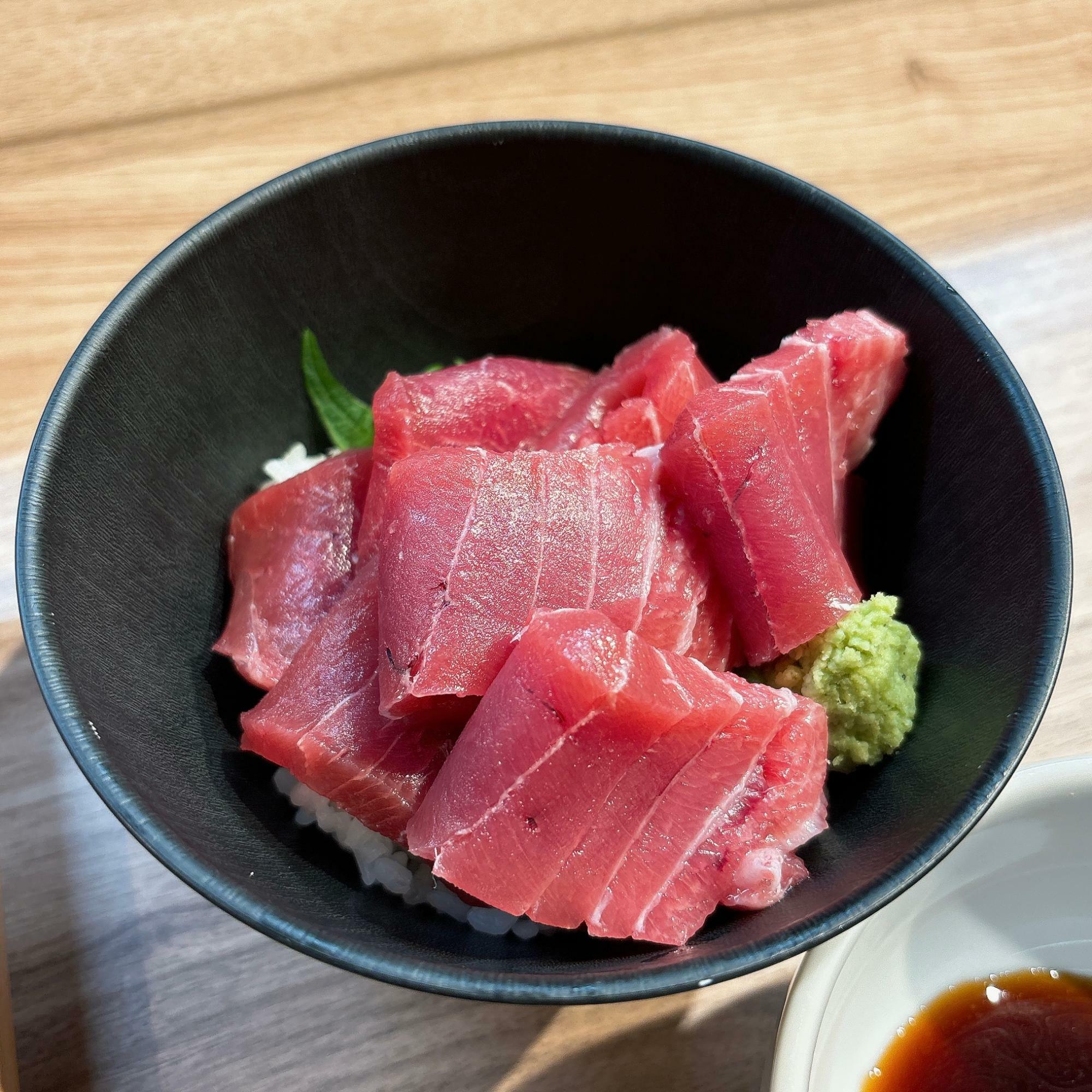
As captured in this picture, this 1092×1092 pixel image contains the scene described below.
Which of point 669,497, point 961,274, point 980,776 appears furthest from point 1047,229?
point 980,776

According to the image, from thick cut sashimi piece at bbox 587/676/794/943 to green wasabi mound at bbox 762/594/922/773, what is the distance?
6.0 inches

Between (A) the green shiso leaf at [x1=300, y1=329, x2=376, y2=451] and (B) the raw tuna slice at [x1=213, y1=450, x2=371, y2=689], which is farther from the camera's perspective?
(A) the green shiso leaf at [x1=300, y1=329, x2=376, y2=451]

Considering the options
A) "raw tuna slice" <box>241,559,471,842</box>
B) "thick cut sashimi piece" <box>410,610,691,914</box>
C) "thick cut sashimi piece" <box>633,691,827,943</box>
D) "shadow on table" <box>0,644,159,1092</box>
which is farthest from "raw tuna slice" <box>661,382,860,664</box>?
"shadow on table" <box>0,644,159,1092</box>

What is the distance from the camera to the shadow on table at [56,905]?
1590mm

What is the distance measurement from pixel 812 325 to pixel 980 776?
2.56ft

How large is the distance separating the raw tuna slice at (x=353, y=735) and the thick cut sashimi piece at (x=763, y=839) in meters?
0.39

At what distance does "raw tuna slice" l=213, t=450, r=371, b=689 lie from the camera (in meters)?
1.62

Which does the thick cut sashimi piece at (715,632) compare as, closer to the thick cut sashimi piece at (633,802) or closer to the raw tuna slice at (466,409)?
the thick cut sashimi piece at (633,802)

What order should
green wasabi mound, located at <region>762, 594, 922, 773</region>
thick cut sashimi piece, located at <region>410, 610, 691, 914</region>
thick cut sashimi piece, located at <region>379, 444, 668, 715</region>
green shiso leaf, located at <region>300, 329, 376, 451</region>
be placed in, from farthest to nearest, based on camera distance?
green shiso leaf, located at <region>300, 329, 376, 451</region>, green wasabi mound, located at <region>762, 594, 922, 773</region>, thick cut sashimi piece, located at <region>379, 444, 668, 715</region>, thick cut sashimi piece, located at <region>410, 610, 691, 914</region>

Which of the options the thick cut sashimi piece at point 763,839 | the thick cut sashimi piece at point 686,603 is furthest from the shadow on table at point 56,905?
the thick cut sashimi piece at point 686,603

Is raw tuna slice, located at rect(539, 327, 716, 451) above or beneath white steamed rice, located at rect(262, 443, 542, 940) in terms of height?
above

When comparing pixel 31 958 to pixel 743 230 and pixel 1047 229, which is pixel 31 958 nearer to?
pixel 743 230

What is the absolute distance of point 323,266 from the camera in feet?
5.84

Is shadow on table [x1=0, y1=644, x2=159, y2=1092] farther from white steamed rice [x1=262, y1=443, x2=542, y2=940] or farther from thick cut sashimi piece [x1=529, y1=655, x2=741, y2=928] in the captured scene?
thick cut sashimi piece [x1=529, y1=655, x2=741, y2=928]
